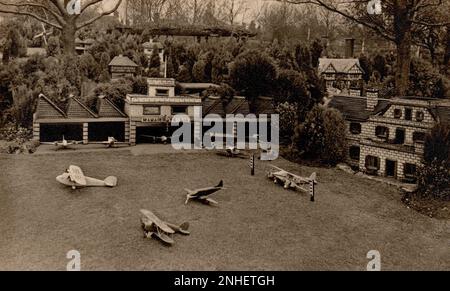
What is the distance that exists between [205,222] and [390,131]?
43.4 ft

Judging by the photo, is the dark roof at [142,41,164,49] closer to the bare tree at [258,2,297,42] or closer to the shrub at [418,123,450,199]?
the bare tree at [258,2,297,42]

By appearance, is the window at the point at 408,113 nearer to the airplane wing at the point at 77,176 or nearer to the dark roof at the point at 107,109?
the airplane wing at the point at 77,176

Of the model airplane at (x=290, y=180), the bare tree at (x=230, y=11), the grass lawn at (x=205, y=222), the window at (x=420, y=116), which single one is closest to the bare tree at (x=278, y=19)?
the bare tree at (x=230, y=11)

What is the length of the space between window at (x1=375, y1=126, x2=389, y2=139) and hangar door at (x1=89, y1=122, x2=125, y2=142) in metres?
16.1

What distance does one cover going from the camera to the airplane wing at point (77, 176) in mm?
21875

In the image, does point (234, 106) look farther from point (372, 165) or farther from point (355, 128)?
point (372, 165)

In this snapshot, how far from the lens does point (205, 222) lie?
1883 cm

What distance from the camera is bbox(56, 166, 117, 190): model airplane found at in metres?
21.9

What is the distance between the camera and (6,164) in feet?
83.0

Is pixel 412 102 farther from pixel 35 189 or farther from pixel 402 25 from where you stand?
pixel 35 189

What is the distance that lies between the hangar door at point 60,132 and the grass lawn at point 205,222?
3555 millimetres

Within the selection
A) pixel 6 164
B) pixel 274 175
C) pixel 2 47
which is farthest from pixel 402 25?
pixel 2 47

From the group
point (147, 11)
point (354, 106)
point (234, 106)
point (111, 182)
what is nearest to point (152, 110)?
point (234, 106)

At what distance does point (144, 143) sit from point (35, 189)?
1032 centimetres
